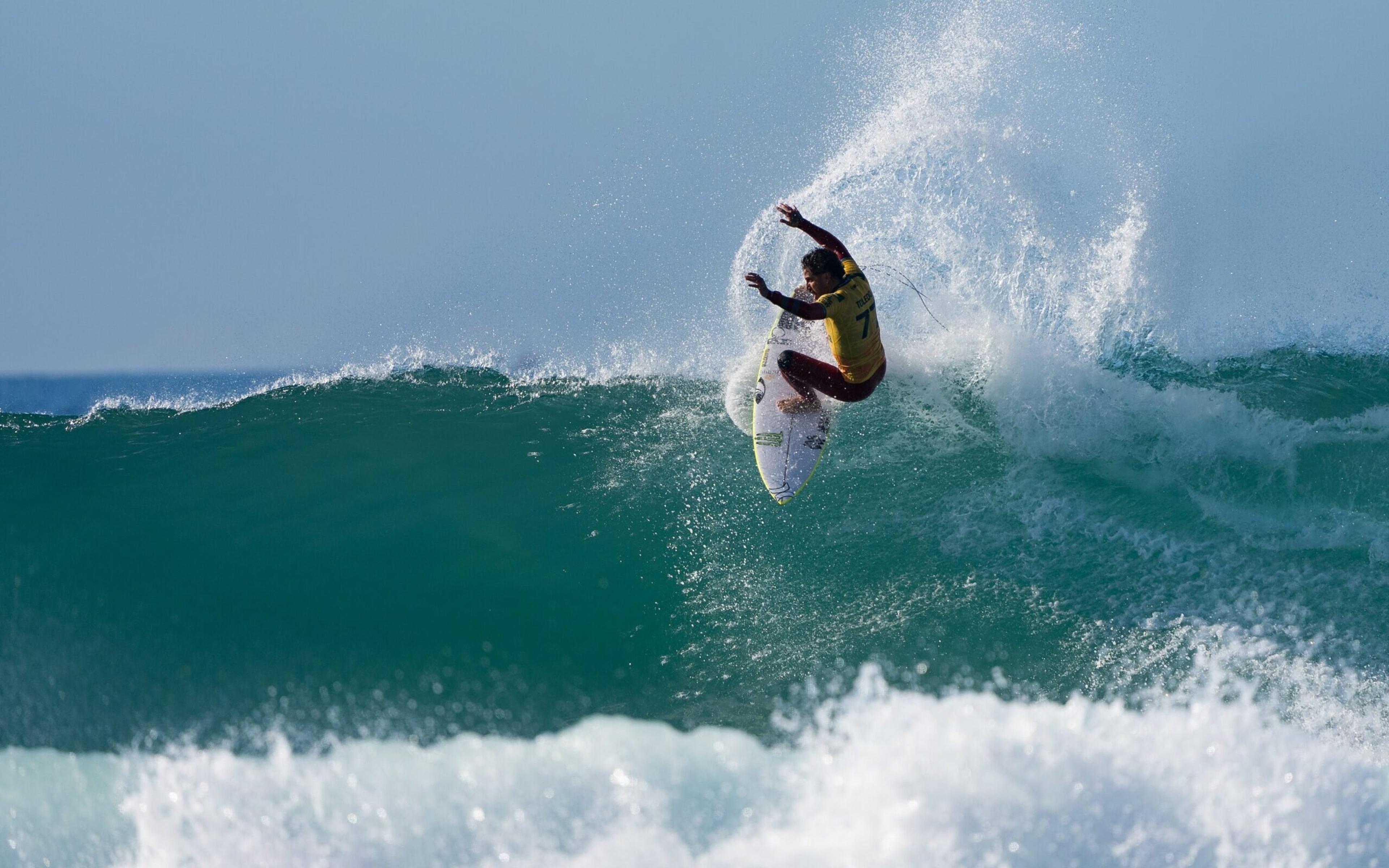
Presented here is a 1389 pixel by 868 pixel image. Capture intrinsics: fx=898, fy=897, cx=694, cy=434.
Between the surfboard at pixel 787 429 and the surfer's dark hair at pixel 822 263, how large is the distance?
2.65 ft

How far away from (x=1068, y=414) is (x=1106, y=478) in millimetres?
467

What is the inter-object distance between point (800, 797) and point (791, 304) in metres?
2.81

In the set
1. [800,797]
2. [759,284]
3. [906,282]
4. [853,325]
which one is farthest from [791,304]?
[800,797]

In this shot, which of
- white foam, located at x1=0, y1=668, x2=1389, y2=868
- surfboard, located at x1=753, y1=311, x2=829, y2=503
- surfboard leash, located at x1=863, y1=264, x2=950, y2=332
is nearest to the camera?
white foam, located at x1=0, y1=668, x2=1389, y2=868

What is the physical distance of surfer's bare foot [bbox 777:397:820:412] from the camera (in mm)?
5777

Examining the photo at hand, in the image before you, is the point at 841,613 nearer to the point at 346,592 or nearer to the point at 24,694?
the point at 346,592

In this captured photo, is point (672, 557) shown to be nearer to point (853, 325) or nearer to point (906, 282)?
point (853, 325)

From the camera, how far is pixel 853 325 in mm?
Result: 5020

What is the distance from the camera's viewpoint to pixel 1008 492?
5715mm

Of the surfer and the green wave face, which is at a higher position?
the surfer

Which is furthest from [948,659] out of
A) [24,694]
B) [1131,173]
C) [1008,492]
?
[24,694]

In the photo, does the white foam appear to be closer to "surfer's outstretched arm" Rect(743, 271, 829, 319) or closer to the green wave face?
the green wave face

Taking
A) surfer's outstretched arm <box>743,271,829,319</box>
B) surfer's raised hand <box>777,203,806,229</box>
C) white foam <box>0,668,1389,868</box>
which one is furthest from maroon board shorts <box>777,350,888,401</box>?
white foam <box>0,668,1389,868</box>

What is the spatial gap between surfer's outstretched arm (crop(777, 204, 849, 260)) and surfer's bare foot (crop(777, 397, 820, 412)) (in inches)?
39.3
